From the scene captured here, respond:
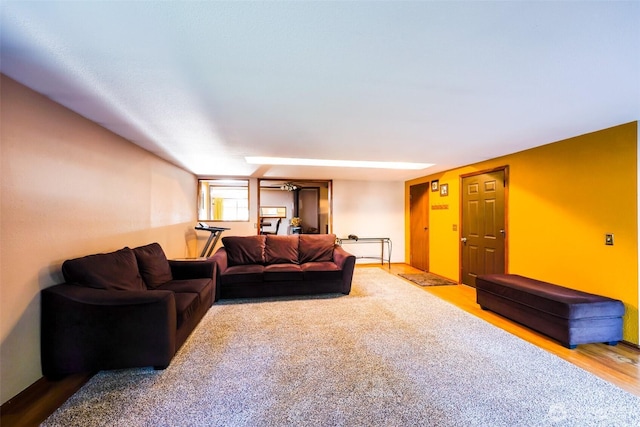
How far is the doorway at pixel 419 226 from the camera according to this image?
5.62 metres

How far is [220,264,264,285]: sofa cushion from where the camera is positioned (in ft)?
12.0

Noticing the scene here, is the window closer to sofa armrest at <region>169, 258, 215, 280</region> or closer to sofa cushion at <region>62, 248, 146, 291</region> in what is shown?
sofa armrest at <region>169, 258, 215, 280</region>

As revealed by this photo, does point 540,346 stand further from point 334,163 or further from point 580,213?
point 334,163

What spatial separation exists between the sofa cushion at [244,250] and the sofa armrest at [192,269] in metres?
0.83

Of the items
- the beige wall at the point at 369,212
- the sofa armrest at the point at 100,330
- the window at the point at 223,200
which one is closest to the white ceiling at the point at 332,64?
the sofa armrest at the point at 100,330

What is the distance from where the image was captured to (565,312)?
2361 mm

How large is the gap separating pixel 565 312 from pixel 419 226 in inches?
141

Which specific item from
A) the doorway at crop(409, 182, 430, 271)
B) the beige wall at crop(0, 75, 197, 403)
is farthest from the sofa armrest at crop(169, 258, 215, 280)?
the doorway at crop(409, 182, 430, 271)

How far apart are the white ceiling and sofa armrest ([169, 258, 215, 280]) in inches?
64.6

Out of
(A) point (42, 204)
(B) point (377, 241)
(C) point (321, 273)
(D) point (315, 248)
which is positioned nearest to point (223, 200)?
(D) point (315, 248)

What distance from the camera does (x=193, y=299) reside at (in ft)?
8.30

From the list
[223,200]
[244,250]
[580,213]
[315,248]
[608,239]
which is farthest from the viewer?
[223,200]

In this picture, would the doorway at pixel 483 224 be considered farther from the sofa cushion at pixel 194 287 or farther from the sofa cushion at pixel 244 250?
the sofa cushion at pixel 194 287

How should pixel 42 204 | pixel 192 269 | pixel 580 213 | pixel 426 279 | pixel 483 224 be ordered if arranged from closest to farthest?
1. pixel 42 204
2. pixel 580 213
3. pixel 192 269
4. pixel 483 224
5. pixel 426 279
